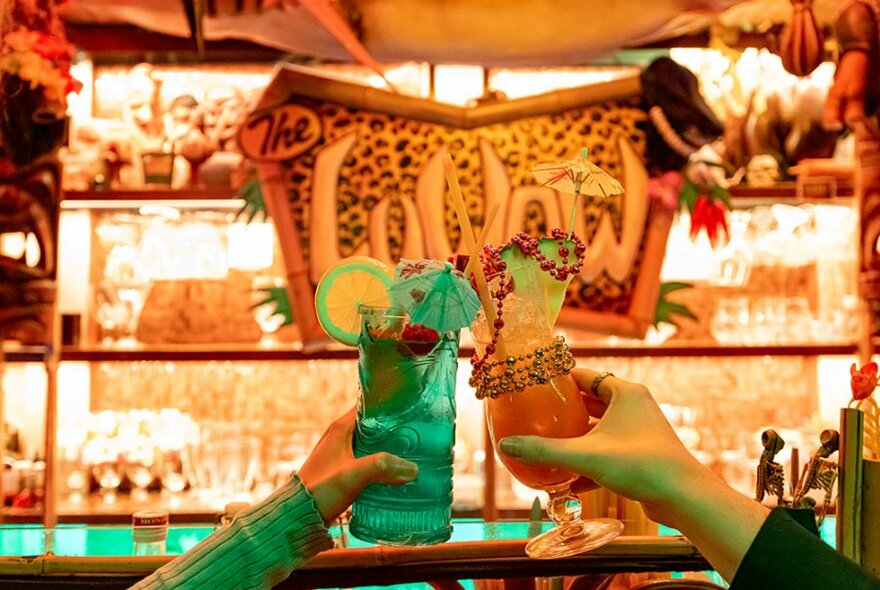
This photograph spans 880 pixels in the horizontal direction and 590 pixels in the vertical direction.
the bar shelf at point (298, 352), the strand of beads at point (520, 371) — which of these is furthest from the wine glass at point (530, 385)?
the bar shelf at point (298, 352)

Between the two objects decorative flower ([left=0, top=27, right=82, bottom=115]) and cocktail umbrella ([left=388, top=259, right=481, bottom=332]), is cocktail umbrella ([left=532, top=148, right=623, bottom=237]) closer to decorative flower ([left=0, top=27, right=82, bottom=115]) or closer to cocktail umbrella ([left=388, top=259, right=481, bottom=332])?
cocktail umbrella ([left=388, top=259, right=481, bottom=332])

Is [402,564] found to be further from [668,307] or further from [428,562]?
Answer: [668,307]

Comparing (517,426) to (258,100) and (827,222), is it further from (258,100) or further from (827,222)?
(827,222)

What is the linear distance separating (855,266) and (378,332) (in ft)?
9.37

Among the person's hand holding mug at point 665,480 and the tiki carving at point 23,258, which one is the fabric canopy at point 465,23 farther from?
the person's hand holding mug at point 665,480

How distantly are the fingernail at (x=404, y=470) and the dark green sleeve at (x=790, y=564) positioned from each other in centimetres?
29

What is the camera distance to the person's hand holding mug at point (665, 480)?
2.75ft

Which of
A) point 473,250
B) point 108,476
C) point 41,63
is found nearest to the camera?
point 473,250

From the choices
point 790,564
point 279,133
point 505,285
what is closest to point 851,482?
point 790,564

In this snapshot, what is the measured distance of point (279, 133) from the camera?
340cm

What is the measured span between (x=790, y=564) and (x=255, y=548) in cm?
45

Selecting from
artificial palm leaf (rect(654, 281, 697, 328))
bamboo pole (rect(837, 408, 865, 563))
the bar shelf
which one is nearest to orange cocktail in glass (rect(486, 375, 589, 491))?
bamboo pole (rect(837, 408, 865, 563))

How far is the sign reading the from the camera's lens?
11.1ft

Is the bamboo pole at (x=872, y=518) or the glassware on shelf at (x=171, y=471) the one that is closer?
the bamboo pole at (x=872, y=518)
